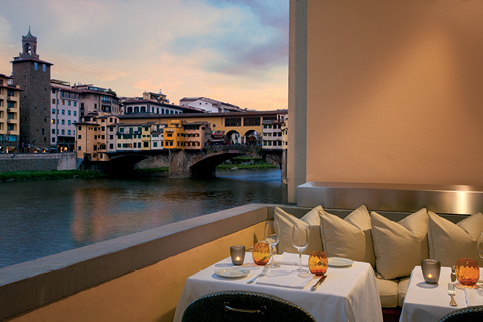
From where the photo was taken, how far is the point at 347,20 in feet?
9.34

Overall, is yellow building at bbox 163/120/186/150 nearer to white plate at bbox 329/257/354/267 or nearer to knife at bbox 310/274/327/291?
white plate at bbox 329/257/354/267

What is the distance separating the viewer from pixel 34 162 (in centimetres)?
2669

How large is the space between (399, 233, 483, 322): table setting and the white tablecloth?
6.0 inches

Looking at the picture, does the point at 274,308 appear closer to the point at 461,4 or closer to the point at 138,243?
the point at 138,243

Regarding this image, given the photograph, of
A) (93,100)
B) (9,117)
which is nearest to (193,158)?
(9,117)

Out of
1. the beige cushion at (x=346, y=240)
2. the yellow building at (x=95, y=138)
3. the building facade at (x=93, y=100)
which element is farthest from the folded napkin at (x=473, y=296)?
the building facade at (x=93, y=100)

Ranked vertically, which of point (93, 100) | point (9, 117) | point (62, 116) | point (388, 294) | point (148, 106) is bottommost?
point (388, 294)

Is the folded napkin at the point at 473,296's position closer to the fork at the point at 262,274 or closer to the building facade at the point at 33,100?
the fork at the point at 262,274

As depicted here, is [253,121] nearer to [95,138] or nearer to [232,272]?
[95,138]

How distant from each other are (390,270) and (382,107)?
1.17 meters

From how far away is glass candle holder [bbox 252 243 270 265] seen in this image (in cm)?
151

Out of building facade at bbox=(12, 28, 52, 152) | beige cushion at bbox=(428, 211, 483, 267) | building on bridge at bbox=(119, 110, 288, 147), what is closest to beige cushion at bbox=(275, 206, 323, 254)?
beige cushion at bbox=(428, 211, 483, 267)

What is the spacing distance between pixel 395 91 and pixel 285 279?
1.79m

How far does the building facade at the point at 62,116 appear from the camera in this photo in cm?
3862
